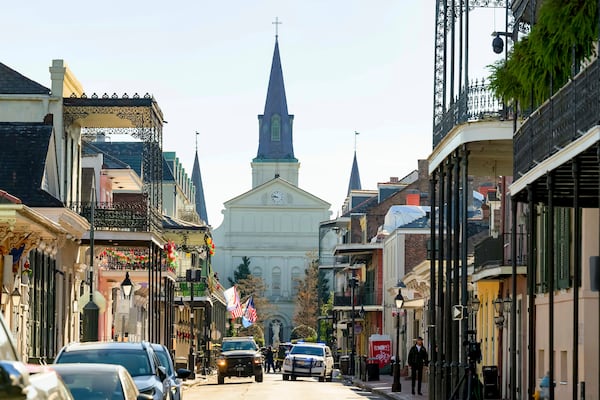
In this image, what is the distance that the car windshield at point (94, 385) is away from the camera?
16000 mm

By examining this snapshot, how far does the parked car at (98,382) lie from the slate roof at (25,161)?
22.9 metres

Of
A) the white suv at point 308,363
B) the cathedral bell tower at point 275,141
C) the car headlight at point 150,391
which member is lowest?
the white suv at point 308,363

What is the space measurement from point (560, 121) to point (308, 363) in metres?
41.8

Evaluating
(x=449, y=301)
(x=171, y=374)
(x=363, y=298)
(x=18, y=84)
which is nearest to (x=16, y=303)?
(x=18, y=84)

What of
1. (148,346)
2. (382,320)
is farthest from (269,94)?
(148,346)

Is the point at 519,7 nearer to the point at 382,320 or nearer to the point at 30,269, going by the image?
the point at 30,269

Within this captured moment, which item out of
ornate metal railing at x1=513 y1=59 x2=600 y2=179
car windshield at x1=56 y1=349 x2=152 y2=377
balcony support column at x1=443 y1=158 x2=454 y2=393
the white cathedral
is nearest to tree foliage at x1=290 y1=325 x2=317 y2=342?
the white cathedral

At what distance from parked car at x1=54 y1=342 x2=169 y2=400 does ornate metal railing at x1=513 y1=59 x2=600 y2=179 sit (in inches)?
236

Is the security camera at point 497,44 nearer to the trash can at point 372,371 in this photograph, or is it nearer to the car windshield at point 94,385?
the car windshield at point 94,385

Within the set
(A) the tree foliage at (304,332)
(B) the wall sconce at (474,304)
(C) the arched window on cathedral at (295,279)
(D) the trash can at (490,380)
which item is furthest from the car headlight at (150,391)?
(C) the arched window on cathedral at (295,279)

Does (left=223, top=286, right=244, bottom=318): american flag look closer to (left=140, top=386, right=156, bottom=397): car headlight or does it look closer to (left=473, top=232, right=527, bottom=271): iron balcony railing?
(left=473, top=232, right=527, bottom=271): iron balcony railing

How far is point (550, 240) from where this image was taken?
20.9m

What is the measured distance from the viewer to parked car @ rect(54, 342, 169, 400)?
2039 centimetres

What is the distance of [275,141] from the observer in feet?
641
